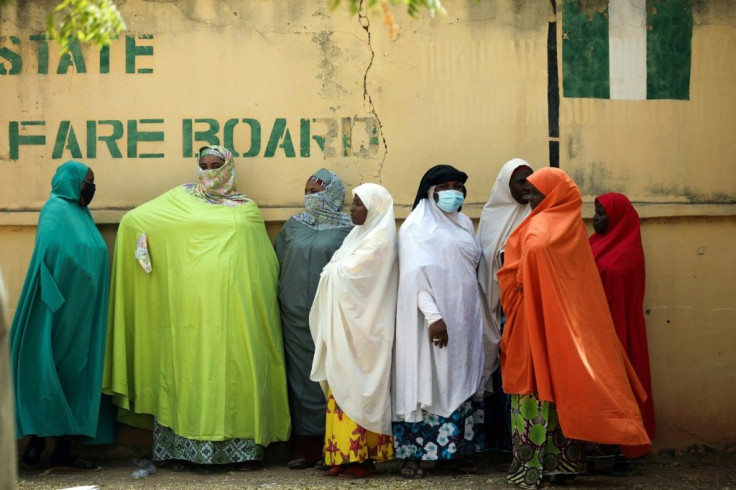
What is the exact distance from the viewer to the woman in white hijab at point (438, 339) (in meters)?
7.44

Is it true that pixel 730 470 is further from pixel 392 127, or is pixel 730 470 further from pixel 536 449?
pixel 392 127

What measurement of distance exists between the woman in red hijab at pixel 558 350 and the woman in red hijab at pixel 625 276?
554mm

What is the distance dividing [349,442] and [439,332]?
0.93 m

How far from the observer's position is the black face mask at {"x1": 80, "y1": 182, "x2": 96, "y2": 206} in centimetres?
812

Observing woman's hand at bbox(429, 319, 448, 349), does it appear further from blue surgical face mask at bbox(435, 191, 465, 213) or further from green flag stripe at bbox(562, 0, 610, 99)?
green flag stripe at bbox(562, 0, 610, 99)

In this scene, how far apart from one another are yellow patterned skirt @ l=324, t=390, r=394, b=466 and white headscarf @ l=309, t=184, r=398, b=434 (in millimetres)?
85

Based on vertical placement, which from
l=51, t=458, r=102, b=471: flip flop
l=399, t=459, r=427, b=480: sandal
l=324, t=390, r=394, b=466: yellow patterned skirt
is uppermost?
l=324, t=390, r=394, b=466: yellow patterned skirt

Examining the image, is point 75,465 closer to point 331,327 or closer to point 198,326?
point 198,326

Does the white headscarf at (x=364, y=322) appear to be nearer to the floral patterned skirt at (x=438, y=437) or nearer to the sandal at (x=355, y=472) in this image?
the floral patterned skirt at (x=438, y=437)

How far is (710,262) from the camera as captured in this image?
28.2ft

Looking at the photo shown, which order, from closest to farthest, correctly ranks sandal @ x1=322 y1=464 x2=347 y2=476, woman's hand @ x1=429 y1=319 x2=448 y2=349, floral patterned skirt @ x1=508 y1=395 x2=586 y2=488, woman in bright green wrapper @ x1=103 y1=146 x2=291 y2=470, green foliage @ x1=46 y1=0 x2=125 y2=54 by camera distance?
1. green foliage @ x1=46 y1=0 x2=125 y2=54
2. floral patterned skirt @ x1=508 y1=395 x2=586 y2=488
3. woman's hand @ x1=429 y1=319 x2=448 y2=349
4. sandal @ x1=322 y1=464 x2=347 y2=476
5. woman in bright green wrapper @ x1=103 y1=146 x2=291 y2=470

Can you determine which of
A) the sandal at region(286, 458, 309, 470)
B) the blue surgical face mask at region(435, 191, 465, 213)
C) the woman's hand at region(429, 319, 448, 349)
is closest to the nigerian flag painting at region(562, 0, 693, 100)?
the blue surgical face mask at region(435, 191, 465, 213)

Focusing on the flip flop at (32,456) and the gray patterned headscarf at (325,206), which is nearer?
the flip flop at (32,456)

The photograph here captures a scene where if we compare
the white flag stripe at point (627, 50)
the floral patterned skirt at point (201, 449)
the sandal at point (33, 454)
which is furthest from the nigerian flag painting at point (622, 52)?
the sandal at point (33, 454)
